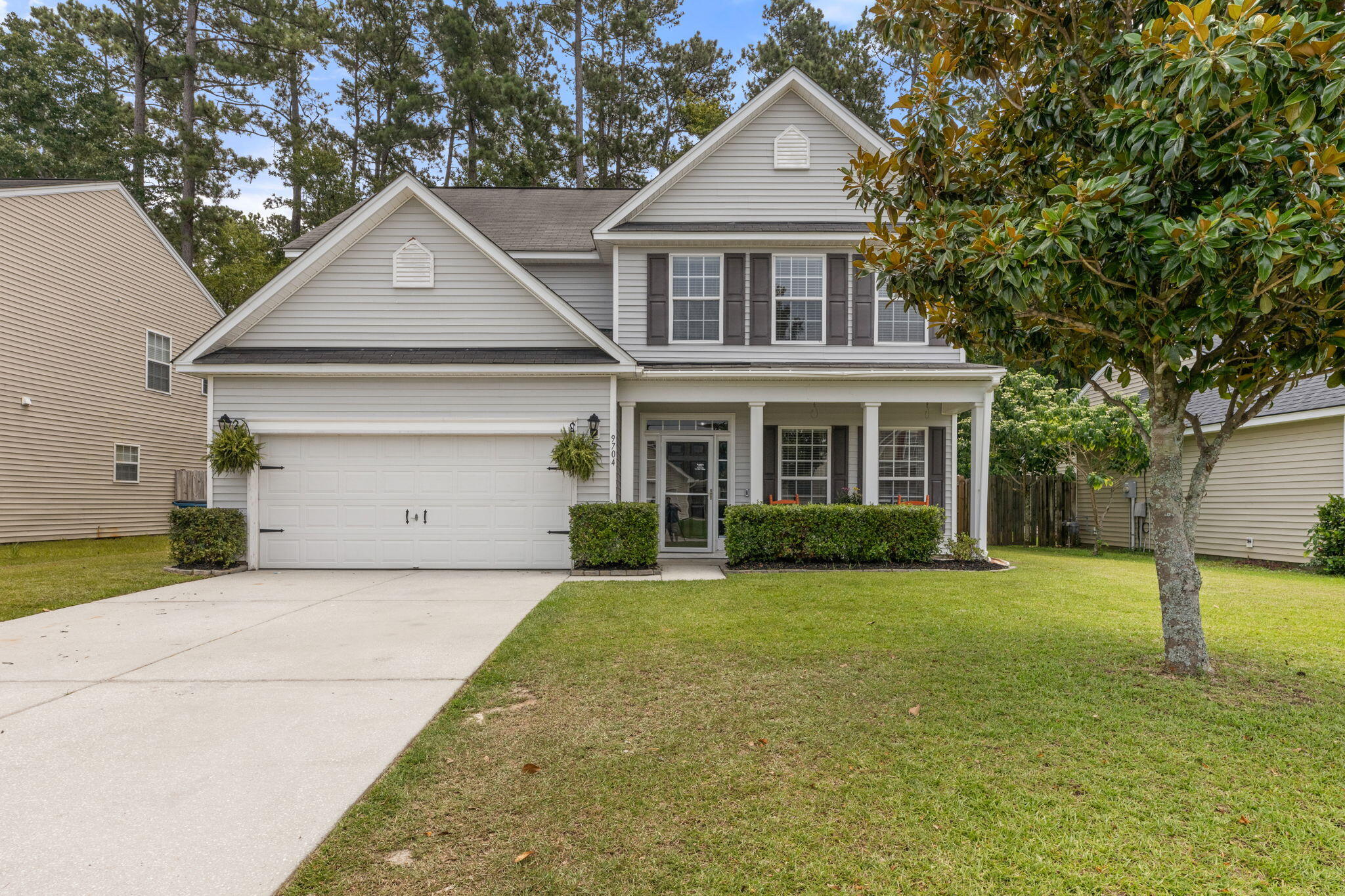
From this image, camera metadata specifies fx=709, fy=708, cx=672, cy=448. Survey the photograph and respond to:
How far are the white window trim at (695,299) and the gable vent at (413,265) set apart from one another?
383cm

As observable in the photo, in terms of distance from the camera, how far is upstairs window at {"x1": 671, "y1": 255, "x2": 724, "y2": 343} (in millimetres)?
12000

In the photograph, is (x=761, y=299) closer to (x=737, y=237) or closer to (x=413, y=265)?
(x=737, y=237)

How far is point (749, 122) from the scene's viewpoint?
12.2 metres

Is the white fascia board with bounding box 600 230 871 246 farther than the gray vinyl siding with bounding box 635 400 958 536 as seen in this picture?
No

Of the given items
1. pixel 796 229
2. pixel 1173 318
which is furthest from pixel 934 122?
pixel 796 229

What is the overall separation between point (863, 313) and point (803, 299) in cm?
105

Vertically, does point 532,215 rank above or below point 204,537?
above

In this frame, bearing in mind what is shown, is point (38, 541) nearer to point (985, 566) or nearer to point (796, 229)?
point (796, 229)

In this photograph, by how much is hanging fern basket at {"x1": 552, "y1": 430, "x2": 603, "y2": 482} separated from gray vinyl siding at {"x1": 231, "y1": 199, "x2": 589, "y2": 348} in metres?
1.61

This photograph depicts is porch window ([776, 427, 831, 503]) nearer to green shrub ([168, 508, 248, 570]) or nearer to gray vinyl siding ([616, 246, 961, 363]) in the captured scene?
gray vinyl siding ([616, 246, 961, 363])

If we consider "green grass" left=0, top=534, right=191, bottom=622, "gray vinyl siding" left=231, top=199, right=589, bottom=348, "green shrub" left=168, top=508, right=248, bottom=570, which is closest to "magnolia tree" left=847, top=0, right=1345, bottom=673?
"gray vinyl siding" left=231, top=199, right=589, bottom=348

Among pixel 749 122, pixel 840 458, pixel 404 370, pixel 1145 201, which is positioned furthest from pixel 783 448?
pixel 1145 201

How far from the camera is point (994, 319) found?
4.92 m

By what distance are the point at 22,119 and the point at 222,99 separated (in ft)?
19.5
